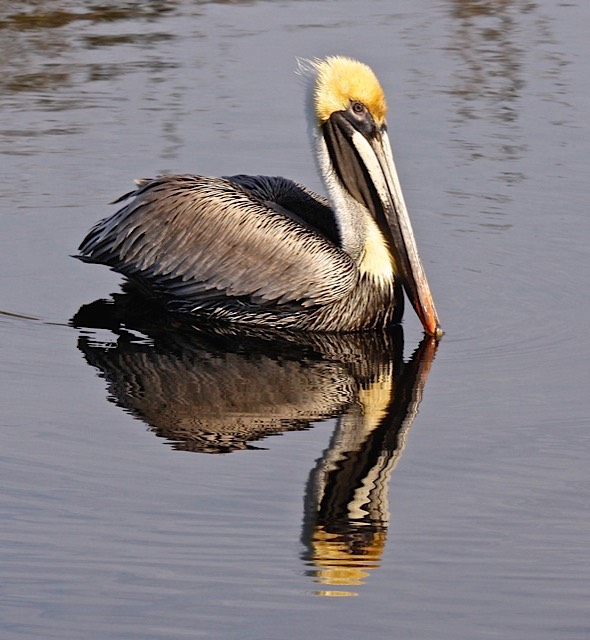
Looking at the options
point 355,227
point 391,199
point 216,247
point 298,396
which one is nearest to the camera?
point 298,396

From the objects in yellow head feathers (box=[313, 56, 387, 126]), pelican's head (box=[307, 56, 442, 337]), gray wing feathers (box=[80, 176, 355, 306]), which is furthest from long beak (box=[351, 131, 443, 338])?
gray wing feathers (box=[80, 176, 355, 306])

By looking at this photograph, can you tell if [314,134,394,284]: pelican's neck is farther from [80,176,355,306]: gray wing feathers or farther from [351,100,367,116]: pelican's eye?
[351,100,367,116]: pelican's eye

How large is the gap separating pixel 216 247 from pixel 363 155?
80cm

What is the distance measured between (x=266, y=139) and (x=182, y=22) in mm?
2614

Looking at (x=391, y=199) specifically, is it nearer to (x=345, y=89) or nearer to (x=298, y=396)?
(x=345, y=89)

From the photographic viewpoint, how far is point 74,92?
9312mm

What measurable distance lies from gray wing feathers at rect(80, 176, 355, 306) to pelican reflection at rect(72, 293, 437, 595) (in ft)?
0.64

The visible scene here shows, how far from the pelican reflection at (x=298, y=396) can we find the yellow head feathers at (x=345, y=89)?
0.98 m

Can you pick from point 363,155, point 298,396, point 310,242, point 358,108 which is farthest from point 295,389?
point 358,108

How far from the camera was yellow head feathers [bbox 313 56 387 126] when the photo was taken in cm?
640

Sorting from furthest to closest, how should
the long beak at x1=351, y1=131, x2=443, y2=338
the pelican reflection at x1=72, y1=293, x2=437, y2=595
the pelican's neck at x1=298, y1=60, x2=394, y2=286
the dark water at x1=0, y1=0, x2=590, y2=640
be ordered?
the pelican's neck at x1=298, y1=60, x2=394, y2=286 < the long beak at x1=351, y1=131, x2=443, y2=338 < the pelican reflection at x1=72, y1=293, x2=437, y2=595 < the dark water at x1=0, y1=0, x2=590, y2=640

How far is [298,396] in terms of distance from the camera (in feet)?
17.9

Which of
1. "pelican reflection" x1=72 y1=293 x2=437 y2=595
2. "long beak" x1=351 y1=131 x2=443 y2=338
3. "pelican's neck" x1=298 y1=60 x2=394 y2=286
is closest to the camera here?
"pelican reflection" x1=72 y1=293 x2=437 y2=595

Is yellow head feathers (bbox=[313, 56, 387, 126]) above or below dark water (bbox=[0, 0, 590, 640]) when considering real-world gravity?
above
